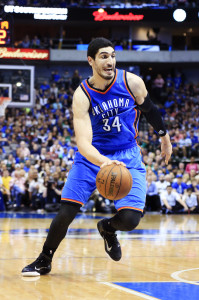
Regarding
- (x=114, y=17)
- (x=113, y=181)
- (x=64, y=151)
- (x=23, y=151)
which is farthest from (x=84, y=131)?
(x=114, y=17)

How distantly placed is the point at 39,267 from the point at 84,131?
1.46 m

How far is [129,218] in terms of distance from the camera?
568 centimetres

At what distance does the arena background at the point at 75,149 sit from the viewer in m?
5.84

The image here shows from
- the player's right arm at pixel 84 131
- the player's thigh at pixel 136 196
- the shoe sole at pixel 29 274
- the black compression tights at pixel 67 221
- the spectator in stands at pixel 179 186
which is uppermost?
the player's right arm at pixel 84 131

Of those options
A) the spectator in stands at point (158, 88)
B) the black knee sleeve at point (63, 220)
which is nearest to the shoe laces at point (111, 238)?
the black knee sleeve at point (63, 220)

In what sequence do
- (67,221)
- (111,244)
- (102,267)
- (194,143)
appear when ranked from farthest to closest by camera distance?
(194,143), (102,267), (111,244), (67,221)

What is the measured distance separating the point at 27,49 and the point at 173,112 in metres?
7.60

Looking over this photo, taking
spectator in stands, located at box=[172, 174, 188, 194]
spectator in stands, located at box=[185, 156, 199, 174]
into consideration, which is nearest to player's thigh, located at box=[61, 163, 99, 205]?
spectator in stands, located at box=[172, 174, 188, 194]

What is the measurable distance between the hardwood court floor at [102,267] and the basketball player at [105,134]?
47 centimetres

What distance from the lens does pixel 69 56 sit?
101 feet

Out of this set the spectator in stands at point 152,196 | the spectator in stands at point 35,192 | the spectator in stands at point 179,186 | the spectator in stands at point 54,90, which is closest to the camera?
the spectator in stands at point 35,192

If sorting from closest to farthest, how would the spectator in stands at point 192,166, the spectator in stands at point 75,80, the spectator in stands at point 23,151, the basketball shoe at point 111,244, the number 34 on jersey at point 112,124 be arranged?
the number 34 on jersey at point 112,124 < the basketball shoe at point 111,244 < the spectator in stands at point 23,151 < the spectator in stands at point 192,166 < the spectator in stands at point 75,80

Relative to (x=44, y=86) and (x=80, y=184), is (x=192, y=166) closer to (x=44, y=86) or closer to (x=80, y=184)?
(x=44, y=86)

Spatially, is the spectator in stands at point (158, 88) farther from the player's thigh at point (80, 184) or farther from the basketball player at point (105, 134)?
the player's thigh at point (80, 184)
